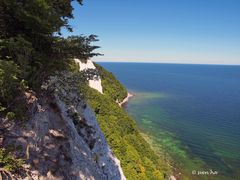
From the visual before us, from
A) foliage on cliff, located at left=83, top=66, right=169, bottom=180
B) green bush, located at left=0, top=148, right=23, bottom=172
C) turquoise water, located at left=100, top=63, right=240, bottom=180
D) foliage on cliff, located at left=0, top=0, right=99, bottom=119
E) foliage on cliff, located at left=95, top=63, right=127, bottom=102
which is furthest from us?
foliage on cliff, located at left=95, top=63, right=127, bottom=102

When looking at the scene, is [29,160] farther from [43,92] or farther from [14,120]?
[43,92]

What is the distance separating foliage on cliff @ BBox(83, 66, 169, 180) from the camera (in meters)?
27.3

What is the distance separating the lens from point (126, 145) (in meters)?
30.4

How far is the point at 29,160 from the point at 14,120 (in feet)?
4.90

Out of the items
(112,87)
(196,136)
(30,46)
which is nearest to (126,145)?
(30,46)

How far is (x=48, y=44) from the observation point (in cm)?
991

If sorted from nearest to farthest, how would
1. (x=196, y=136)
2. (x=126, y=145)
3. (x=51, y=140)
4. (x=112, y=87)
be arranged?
(x=51, y=140) → (x=126, y=145) → (x=196, y=136) → (x=112, y=87)

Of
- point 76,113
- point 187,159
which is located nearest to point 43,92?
point 76,113

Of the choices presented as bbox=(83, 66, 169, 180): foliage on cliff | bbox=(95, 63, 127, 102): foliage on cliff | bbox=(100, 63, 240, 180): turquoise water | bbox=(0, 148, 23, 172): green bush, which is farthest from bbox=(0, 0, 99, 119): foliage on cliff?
bbox=(95, 63, 127, 102): foliage on cliff

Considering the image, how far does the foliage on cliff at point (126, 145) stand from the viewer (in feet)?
89.7

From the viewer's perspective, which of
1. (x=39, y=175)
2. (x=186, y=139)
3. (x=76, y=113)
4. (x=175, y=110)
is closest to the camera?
(x=39, y=175)

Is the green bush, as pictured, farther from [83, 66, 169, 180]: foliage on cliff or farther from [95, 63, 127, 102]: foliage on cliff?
[95, 63, 127, 102]: foliage on cliff

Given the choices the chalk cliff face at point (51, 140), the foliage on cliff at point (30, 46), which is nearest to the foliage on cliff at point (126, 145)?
the chalk cliff face at point (51, 140)

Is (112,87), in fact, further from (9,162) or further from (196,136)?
(9,162)
